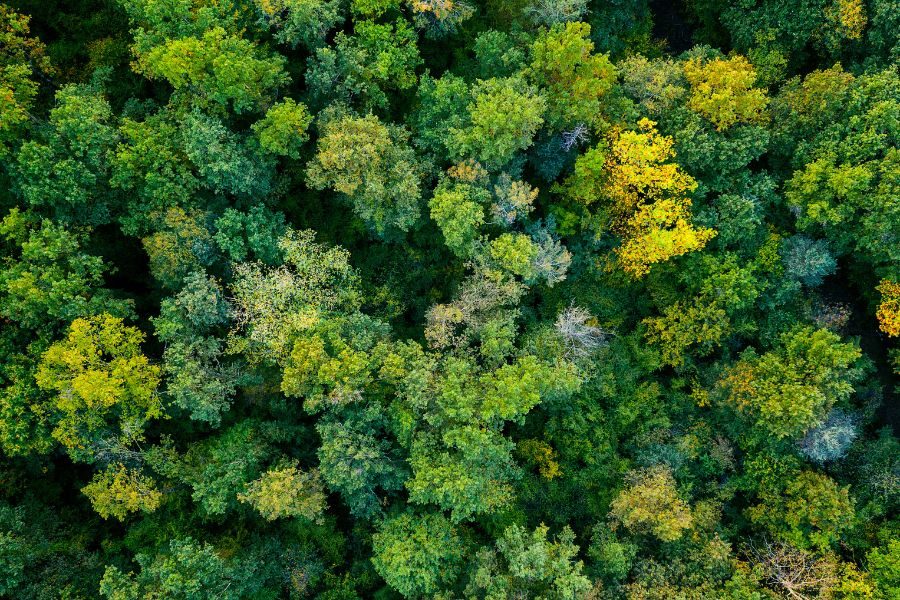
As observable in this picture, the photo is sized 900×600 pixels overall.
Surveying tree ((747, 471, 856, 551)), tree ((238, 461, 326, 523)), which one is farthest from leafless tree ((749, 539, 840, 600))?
tree ((238, 461, 326, 523))

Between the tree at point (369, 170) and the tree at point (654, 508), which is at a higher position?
the tree at point (369, 170)

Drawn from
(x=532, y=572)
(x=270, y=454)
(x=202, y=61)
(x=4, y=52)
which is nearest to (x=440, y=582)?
(x=532, y=572)

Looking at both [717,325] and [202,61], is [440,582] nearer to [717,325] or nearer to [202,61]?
[717,325]

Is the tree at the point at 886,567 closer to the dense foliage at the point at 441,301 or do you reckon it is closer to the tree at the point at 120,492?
the dense foliage at the point at 441,301

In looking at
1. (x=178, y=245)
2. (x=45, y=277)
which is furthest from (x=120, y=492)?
(x=178, y=245)

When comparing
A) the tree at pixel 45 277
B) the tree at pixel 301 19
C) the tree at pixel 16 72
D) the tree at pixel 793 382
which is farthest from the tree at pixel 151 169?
the tree at pixel 793 382

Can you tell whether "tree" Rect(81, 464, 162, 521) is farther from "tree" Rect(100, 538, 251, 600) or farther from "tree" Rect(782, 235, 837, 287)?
"tree" Rect(782, 235, 837, 287)
